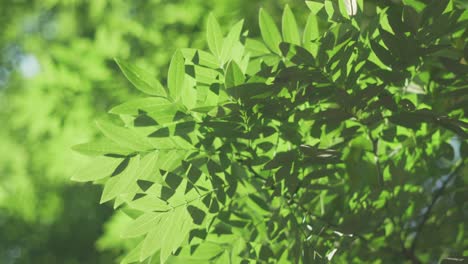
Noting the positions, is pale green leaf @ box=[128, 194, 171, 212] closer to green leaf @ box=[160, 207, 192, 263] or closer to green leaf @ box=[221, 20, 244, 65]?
green leaf @ box=[160, 207, 192, 263]

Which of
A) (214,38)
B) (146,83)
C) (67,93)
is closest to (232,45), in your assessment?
(214,38)

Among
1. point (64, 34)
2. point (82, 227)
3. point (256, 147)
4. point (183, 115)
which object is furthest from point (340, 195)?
point (64, 34)

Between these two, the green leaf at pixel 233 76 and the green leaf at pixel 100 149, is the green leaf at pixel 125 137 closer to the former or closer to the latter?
the green leaf at pixel 100 149

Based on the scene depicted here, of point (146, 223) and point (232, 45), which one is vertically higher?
point (232, 45)

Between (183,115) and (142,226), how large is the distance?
18 cm

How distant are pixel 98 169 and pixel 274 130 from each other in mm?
288

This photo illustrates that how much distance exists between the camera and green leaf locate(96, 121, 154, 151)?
2.83 feet

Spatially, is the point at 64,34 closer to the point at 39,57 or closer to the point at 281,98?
the point at 39,57

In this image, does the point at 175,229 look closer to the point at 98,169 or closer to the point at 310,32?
the point at 98,169

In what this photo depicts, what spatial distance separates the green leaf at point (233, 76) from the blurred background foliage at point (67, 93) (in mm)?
1403

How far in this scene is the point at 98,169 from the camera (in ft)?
2.93

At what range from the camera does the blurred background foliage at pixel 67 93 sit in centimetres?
237

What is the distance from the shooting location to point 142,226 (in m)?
0.88

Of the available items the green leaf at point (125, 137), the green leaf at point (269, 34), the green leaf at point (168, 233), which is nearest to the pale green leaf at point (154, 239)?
the green leaf at point (168, 233)
